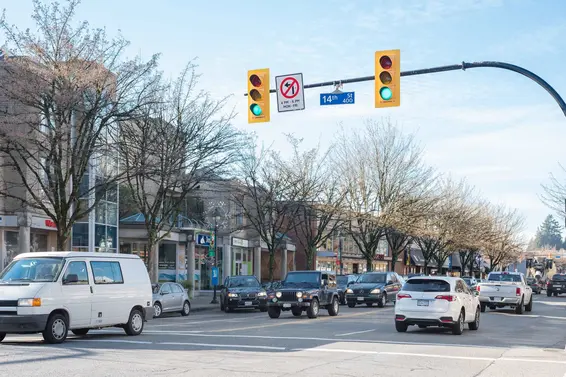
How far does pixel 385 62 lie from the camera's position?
1573 cm

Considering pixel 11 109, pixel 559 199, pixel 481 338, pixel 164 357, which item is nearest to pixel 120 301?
pixel 164 357

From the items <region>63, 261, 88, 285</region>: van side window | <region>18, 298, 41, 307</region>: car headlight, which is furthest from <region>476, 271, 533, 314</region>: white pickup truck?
<region>18, 298, 41, 307</region>: car headlight

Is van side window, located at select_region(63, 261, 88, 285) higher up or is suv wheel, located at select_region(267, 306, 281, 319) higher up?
van side window, located at select_region(63, 261, 88, 285)

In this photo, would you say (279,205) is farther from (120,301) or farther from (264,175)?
(120,301)

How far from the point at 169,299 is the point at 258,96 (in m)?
14.5

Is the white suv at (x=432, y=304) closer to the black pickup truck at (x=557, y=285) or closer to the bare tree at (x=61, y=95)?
the bare tree at (x=61, y=95)

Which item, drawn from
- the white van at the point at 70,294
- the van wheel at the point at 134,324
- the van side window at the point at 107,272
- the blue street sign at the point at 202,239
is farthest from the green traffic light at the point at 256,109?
the blue street sign at the point at 202,239

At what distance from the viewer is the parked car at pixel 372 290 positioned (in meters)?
34.8

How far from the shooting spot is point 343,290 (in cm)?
3800

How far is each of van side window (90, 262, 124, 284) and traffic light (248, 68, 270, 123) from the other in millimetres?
4804

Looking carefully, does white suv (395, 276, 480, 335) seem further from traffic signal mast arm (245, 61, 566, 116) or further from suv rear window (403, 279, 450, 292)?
traffic signal mast arm (245, 61, 566, 116)

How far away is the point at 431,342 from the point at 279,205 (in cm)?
2859

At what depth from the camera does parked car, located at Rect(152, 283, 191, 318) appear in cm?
2841

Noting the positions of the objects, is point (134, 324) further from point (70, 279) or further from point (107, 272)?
point (70, 279)
